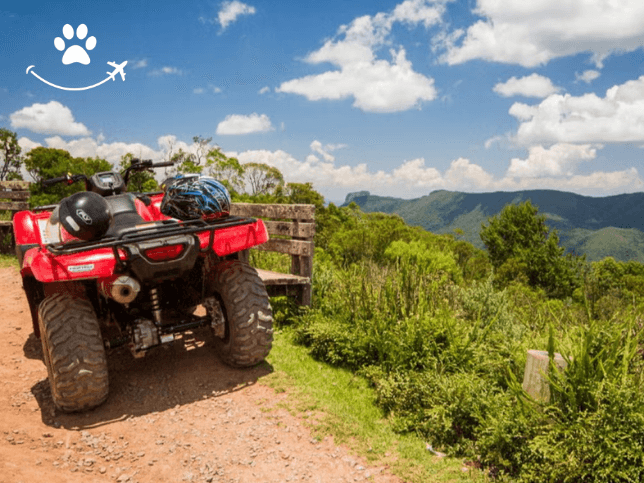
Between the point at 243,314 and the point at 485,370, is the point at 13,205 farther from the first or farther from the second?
the point at 485,370

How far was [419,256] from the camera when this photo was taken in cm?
1450

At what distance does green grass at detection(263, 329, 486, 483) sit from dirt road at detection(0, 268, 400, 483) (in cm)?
11

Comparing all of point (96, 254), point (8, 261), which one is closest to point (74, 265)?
point (96, 254)

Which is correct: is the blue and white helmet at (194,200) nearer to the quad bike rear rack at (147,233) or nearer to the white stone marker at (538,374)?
the quad bike rear rack at (147,233)

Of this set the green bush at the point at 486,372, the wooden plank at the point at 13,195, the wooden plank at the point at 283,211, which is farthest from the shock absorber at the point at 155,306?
the wooden plank at the point at 13,195

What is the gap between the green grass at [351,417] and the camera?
121 inches

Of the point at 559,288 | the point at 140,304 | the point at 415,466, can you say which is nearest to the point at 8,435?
the point at 140,304

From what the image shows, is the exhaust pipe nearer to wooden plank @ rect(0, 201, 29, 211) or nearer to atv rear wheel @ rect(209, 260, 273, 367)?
atv rear wheel @ rect(209, 260, 273, 367)

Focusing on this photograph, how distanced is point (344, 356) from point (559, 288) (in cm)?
4608

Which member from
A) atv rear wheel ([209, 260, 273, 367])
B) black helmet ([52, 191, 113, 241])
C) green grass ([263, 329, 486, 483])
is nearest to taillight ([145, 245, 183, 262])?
black helmet ([52, 191, 113, 241])

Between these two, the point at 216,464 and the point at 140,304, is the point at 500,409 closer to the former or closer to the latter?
the point at 216,464

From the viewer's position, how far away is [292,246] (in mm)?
5879

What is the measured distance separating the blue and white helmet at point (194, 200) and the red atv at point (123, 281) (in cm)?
7

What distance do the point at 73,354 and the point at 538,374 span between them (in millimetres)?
3447
